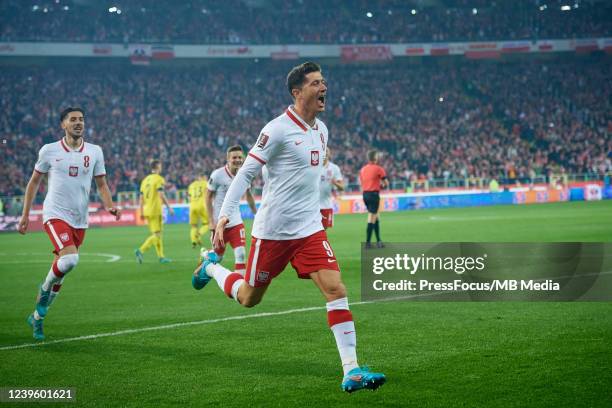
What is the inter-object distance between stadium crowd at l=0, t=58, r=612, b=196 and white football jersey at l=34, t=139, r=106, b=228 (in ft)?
109

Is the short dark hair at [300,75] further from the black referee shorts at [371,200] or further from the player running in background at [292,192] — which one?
the black referee shorts at [371,200]

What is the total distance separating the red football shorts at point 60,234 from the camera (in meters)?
9.32

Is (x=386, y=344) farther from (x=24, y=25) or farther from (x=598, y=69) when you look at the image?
(x=598, y=69)

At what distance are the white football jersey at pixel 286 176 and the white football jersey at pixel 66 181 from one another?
11.5ft

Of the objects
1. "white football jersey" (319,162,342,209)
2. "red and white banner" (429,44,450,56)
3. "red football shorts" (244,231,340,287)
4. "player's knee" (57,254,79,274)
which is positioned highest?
"red and white banner" (429,44,450,56)

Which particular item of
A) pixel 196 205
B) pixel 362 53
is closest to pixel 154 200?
pixel 196 205

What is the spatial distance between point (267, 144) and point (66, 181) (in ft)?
12.8

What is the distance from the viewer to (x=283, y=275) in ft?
50.4

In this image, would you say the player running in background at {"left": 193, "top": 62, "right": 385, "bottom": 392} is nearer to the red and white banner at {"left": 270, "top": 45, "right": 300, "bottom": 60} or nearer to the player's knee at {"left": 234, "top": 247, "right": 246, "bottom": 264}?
the player's knee at {"left": 234, "top": 247, "right": 246, "bottom": 264}

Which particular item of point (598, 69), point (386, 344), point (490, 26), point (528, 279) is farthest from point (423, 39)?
point (386, 344)

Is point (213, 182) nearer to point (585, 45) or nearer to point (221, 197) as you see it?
point (221, 197)

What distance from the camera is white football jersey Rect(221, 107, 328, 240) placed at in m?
6.68

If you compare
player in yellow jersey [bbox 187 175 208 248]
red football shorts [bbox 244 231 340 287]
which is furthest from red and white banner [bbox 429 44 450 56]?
red football shorts [bbox 244 231 340 287]

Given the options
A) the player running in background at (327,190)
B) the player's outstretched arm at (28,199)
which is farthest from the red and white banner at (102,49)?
the player's outstretched arm at (28,199)
